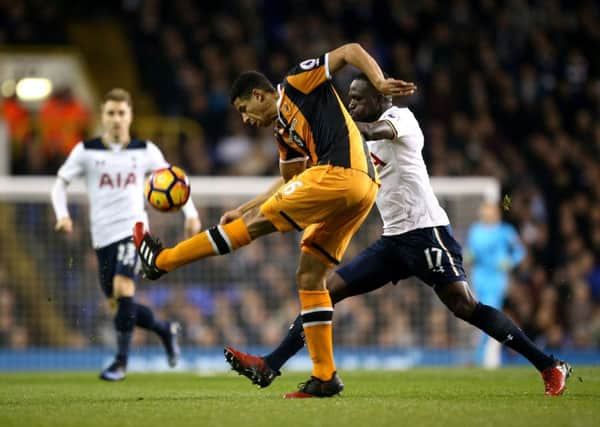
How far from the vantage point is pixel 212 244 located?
6.84m

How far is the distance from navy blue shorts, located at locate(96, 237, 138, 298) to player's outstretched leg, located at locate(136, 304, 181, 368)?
382 millimetres

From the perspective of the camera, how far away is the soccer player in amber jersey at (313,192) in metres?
6.79

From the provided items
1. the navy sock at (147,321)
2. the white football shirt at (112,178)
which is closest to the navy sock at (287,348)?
the white football shirt at (112,178)

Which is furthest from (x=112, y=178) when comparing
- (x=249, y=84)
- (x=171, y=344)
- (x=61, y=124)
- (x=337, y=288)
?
(x=61, y=124)

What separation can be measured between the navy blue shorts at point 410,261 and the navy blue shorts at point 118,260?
255 cm

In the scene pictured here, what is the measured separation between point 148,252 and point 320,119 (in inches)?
48.3

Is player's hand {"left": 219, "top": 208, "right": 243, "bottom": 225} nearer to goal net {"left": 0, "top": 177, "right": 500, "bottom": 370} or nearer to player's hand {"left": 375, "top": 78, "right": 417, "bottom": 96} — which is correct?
player's hand {"left": 375, "top": 78, "right": 417, "bottom": 96}

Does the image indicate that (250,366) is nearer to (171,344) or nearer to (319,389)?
(319,389)

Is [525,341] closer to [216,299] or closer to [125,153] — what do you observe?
[125,153]

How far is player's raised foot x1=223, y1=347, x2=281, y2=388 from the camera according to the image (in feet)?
23.7

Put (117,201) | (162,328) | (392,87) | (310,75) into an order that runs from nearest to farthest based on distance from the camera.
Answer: (392,87) < (310,75) < (117,201) < (162,328)

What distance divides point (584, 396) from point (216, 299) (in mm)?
7203

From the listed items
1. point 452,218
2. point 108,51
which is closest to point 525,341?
point 452,218

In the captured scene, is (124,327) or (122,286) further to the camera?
(124,327)
